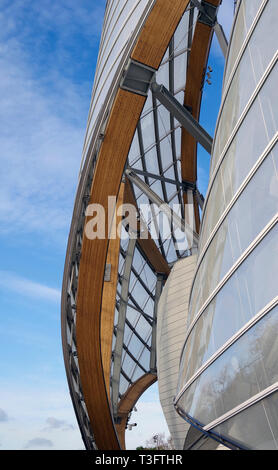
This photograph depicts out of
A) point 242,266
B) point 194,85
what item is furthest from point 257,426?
point 194,85

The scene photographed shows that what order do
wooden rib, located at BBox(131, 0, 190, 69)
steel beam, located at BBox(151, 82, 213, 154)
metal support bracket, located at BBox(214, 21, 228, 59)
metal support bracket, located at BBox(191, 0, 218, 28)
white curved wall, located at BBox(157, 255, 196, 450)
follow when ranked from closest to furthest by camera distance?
wooden rib, located at BBox(131, 0, 190, 69)
white curved wall, located at BBox(157, 255, 196, 450)
steel beam, located at BBox(151, 82, 213, 154)
metal support bracket, located at BBox(214, 21, 228, 59)
metal support bracket, located at BBox(191, 0, 218, 28)

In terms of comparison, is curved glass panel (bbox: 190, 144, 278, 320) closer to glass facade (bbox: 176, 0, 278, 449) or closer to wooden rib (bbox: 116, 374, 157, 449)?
glass facade (bbox: 176, 0, 278, 449)

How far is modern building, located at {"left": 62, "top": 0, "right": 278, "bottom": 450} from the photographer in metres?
6.56

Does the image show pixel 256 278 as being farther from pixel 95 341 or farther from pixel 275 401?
pixel 95 341

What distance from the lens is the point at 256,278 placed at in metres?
6.42

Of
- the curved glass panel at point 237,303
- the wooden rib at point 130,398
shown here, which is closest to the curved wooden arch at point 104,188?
the wooden rib at point 130,398

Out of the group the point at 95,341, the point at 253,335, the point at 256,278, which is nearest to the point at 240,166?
the point at 256,278

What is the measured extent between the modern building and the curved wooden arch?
4 cm

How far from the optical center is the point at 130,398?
31.2 metres

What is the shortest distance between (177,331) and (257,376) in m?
11.5

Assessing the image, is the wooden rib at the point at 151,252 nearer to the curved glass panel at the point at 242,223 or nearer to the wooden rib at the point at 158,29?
the wooden rib at the point at 158,29

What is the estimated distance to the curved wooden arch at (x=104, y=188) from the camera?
1359cm

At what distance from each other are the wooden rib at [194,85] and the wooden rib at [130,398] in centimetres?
1235

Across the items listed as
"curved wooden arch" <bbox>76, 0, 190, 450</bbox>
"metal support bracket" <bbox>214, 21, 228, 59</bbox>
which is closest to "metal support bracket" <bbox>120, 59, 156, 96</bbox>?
"curved wooden arch" <bbox>76, 0, 190, 450</bbox>
